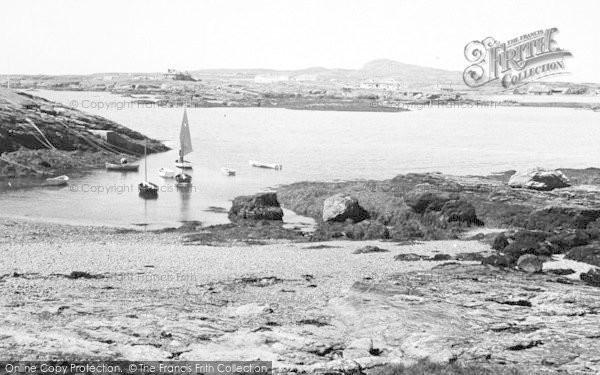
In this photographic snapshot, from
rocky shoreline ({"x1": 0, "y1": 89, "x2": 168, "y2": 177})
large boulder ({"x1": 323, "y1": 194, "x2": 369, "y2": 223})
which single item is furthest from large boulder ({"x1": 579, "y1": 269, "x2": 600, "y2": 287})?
rocky shoreline ({"x1": 0, "y1": 89, "x2": 168, "y2": 177})

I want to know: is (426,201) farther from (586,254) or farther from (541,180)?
(586,254)

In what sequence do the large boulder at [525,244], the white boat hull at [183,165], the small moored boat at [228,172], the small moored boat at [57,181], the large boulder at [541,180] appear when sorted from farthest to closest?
the white boat hull at [183,165] < the small moored boat at [228,172] < the small moored boat at [57,181] < the large boulder at [541,180] < the large boulder at [525,244]

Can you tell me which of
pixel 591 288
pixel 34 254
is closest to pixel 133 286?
pixel 34 254

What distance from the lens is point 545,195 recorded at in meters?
40.2

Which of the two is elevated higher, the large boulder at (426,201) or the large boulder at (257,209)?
the large boulder at (426,201)

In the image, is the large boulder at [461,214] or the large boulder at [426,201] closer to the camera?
the large boulder at [461,214]

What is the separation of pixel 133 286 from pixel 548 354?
12.2 metres

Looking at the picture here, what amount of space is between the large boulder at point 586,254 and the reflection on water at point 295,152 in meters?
18.3

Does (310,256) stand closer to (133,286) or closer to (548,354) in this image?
(133,286)

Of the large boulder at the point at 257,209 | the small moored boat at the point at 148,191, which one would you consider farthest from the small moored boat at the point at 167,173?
the large boulder at the point at 257,209

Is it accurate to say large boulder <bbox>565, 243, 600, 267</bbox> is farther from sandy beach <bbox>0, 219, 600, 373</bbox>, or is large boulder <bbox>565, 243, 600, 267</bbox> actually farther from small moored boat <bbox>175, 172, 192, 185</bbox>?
small moored boat <bbox>175, 172, 192, 185</bbox>

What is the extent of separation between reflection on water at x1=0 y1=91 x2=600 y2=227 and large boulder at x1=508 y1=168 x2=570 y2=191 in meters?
14.7

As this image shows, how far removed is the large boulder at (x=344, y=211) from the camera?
38125mm

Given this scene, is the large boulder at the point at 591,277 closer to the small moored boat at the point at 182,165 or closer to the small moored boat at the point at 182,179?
the small moored boat at the point at 182,179
